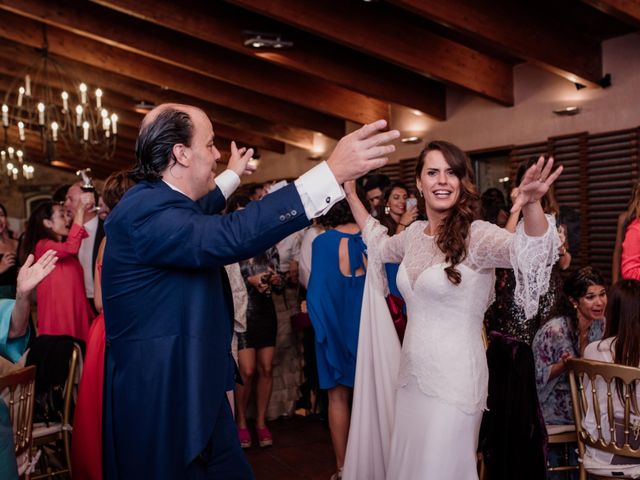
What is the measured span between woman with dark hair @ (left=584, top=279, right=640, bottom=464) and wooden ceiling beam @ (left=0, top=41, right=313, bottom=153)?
8.09m

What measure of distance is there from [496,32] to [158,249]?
4869 mm

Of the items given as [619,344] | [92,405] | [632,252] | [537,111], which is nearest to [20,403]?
[92,405]

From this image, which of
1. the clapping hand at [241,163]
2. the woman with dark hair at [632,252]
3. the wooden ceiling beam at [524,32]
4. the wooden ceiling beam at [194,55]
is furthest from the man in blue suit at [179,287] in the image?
the wooden ceiling beam at [194,55]

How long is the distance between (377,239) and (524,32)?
367 centimetres

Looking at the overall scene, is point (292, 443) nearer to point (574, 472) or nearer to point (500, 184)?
point (574, 472)

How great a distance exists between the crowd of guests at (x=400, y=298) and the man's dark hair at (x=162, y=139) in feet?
1.72

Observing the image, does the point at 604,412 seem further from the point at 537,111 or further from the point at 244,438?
the point at 537,111

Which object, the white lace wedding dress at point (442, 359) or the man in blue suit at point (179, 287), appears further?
the white lace wedding dress at point (442, 359)

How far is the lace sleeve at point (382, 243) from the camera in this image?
2836mm

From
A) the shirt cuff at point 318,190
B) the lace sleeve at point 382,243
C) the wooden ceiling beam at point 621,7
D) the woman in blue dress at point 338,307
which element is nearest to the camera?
the shirt cuff at point 318,190

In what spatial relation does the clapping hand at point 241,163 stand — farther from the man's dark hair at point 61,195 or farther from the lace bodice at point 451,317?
the man's dark hair at point 61,195

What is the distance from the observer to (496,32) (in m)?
5.73

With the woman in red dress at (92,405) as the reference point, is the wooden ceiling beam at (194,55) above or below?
above

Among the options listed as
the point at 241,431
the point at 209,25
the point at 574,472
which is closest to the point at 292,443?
the point at 241,431
